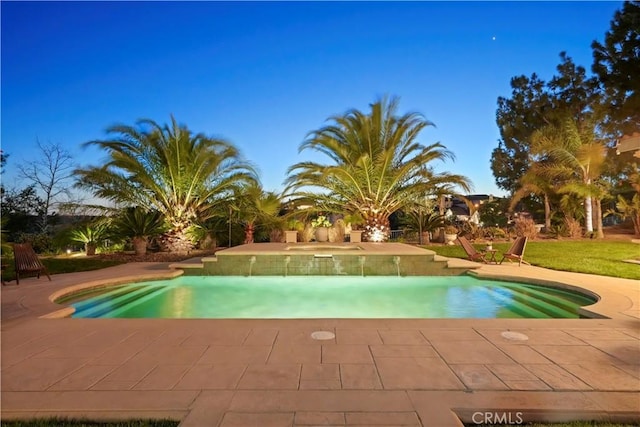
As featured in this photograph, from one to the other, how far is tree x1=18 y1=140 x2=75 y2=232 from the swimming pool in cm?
1642

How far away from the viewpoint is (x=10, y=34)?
7938mm

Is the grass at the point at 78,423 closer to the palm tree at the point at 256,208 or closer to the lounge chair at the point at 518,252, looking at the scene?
the lounge chair at the point at 518,252

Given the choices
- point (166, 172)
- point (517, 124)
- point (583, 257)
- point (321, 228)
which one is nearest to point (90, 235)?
point (166, 172)

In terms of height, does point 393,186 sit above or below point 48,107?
below

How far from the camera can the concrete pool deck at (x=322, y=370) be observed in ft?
8.45

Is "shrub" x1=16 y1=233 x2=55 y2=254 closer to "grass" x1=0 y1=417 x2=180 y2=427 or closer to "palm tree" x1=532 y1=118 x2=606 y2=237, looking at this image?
"grass" x1=0 y1=417 x2=180 y2=427

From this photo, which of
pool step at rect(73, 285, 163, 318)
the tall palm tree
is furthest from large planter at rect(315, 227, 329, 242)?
pool step at rect(73, 285, 163, 318)

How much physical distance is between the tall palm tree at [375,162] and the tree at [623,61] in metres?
12.4

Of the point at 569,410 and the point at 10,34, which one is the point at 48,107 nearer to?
the point at 10,34

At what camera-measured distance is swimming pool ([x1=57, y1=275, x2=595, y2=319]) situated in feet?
21.6

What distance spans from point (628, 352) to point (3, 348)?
6.71m

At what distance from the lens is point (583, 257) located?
1227 cm

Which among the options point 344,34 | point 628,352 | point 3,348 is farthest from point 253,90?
point 628,352

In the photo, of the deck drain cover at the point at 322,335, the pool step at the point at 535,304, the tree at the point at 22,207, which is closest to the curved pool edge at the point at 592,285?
the pool step at the point at 535,304
